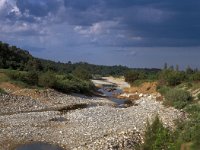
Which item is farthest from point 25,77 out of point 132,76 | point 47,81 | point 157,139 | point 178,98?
point 132,76

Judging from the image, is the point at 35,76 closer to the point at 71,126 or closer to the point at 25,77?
the point at 25,77

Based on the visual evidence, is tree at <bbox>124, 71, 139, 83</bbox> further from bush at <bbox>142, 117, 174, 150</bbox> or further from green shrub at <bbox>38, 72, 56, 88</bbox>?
bush at <bbox>142, 117, 174, 150</bbox>

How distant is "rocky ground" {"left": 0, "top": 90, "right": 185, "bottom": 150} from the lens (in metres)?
32.8

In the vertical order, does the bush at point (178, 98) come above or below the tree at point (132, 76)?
below

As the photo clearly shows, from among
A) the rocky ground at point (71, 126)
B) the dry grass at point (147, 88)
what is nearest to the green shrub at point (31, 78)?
the rocky ground at point (71, 126)

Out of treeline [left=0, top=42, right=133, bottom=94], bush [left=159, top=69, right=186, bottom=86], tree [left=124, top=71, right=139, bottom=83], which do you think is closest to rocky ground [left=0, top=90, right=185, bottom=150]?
treeline [left=0, top=42, right=133, bottom=94]

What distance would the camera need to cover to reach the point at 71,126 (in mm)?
42000

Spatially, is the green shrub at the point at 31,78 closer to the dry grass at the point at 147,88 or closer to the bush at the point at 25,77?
the bush at the point at 25,77

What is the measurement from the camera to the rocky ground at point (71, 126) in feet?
107

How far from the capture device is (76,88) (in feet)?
282

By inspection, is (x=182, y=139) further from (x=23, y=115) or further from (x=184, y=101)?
(x=184, y=101)

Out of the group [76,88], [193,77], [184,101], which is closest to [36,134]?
[184,101]

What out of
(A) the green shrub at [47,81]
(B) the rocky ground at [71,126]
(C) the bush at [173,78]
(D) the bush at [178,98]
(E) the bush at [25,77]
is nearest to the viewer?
(B) the rocky ground at [71,126]

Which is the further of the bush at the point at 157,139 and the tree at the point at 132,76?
the tree at the point at 132,76
